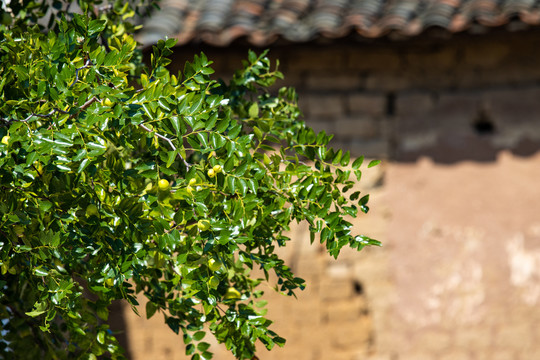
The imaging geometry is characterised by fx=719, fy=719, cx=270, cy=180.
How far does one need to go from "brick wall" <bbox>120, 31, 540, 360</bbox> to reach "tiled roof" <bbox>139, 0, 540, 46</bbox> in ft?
0.86

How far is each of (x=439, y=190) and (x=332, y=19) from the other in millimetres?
1264

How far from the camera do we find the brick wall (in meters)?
4.51

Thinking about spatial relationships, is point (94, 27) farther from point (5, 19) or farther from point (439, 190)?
point (439, 190)

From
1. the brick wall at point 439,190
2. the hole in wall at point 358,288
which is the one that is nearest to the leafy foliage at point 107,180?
the brick wall at point 439,190

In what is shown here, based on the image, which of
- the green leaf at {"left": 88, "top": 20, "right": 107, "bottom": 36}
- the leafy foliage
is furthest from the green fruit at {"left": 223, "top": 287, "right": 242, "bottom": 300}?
the green leaf at {"left": 88, "top": 20, "right": 107, "bottom": 36}

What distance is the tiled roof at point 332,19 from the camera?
4168mm

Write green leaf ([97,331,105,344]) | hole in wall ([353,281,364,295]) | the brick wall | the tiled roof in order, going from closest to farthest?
green leaf ([97,331,105,344]) < the tiled roof < the brick wall < hole in wall ([353,281,364,295])

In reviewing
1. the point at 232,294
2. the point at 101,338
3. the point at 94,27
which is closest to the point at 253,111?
the point at 232,294

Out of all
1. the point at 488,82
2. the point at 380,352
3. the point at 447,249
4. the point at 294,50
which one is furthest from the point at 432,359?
the point at 294,50

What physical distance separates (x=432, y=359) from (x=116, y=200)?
3.49 m

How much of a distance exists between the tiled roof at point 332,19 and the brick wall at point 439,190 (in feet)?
0.86

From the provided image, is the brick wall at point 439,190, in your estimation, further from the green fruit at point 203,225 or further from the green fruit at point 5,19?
the green fruit at point 203,225

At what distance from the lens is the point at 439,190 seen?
14.9 feet

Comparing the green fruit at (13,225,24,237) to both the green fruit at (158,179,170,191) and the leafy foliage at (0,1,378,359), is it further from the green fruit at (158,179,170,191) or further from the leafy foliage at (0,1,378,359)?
the green fruit at (158,179,170,191)
